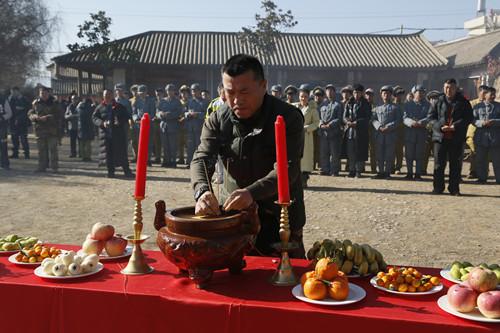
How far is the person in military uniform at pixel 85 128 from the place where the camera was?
12.8 meters

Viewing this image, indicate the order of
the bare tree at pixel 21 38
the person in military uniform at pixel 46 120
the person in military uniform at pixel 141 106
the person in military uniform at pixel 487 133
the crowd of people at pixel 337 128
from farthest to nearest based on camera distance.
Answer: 1. the bare tree at pixel 21 38
2. the person in military uniform at pixel 141 106
3. the person in military uniform at pixel 46 120
4. the person in military uniform at pixel 487 133
5. the crowd of people at pixel 337 128

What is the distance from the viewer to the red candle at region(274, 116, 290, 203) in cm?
183

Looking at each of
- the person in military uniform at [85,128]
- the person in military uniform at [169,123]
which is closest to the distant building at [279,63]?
the person in military uniform at [85,128]

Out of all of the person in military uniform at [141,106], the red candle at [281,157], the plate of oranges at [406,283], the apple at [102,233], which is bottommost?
the plate of oranges at [406,283]

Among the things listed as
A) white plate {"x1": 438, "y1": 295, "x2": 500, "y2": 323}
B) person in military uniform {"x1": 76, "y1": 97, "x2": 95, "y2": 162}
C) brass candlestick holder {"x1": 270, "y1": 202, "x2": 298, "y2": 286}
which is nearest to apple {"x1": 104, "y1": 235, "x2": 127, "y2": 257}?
brass candlestick holder {"x1": 270, "y1": 202, "x2": 298, "y2": 286}

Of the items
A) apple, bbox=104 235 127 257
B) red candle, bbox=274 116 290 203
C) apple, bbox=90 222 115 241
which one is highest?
red candle, bbox=274 116 290 203

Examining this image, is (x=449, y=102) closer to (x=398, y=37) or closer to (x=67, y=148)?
(x=67, y=148)

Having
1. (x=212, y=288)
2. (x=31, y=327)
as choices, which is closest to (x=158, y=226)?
(x=212, y=288)

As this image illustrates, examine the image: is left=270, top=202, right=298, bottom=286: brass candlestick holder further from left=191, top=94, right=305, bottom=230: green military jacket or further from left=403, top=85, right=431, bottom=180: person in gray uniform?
left=403, top=85, right=431, bottom=180: person in gray uniform

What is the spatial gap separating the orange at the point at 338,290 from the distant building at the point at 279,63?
59.0 ft

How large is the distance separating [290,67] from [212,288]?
1885 centimetres

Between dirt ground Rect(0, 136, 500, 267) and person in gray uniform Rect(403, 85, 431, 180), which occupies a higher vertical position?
person in gray uniform Rect(403, 85, 431, 180)

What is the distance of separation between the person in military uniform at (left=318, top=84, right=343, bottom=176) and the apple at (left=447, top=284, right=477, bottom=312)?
29.8 ft

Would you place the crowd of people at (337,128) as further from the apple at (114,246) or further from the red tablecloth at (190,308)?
the red tablecloth at (190,308)
